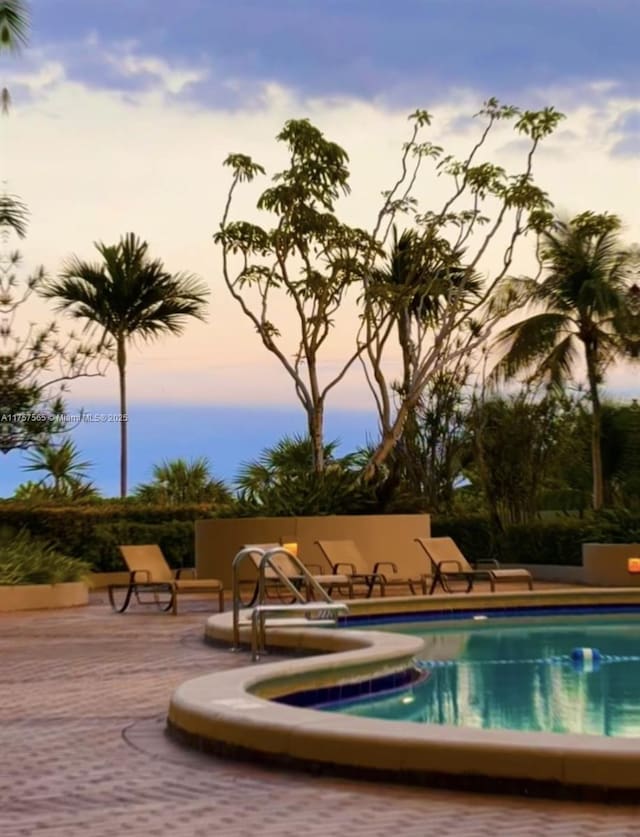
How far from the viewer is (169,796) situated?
543 cm

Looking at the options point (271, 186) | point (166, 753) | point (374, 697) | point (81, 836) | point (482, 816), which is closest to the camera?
point (81, 836)

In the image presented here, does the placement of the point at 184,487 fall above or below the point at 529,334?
below

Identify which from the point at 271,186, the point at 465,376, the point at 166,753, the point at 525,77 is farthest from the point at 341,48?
the point at 166,753

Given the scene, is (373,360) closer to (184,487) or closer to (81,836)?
(184,487)

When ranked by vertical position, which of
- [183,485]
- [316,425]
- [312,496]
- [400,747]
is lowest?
[400,747]

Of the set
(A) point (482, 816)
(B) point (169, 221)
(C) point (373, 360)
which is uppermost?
(B) point (169, 221)

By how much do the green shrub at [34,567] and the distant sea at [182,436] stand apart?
7.51m

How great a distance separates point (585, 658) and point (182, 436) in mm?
18379

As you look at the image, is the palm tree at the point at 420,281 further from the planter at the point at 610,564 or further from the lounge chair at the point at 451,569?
the lounge chair at the point at 451,569

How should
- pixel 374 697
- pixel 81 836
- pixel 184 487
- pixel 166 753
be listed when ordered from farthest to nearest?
pixel 184 487 < pixel 374 697 < pixel 166 753 < pixel 81 836

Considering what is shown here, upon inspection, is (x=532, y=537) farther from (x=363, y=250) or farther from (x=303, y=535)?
(x=363, y=250)

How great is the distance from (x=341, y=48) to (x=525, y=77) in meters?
3.63

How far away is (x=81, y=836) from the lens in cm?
473

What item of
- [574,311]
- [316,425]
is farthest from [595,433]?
[316,425]
